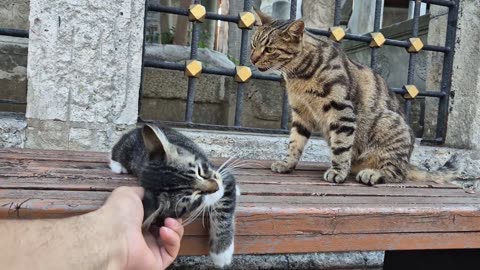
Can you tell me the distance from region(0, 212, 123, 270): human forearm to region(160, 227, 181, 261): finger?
129 millimetres

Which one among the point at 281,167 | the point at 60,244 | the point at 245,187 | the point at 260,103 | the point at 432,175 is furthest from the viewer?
the point at 260,103

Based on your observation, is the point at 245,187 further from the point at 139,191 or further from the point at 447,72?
the point at 447,72

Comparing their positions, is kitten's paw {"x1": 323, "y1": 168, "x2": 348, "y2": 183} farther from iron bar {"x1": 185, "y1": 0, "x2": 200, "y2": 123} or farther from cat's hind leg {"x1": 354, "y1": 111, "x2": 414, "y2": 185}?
iron bar {"x1": 185, "y1": 0, "x2": 200, "y2": 123}

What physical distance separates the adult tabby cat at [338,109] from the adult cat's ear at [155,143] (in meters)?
0.89

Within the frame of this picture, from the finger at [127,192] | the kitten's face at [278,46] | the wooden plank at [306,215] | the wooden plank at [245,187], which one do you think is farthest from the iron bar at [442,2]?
the finger at [127,192]

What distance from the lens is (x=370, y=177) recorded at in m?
1.98

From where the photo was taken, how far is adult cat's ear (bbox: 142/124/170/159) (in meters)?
1.21

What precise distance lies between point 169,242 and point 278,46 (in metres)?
1.22

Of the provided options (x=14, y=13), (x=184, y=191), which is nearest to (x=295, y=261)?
(x=184, y=191)

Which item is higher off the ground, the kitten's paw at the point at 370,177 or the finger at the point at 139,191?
the finger at the point at 139,191

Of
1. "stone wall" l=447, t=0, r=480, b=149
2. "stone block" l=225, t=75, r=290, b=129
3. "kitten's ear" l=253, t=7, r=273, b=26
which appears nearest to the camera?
"kitten's ear" l=253, t=7, r=273, b=26

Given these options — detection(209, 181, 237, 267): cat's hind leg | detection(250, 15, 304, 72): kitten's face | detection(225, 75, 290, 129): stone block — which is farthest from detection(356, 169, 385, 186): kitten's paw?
detection(225, 75, 290, 129): stone block

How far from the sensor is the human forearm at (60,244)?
0.89 m

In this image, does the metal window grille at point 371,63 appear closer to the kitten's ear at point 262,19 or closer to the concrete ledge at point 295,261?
the kitten's ear at point 262,19
